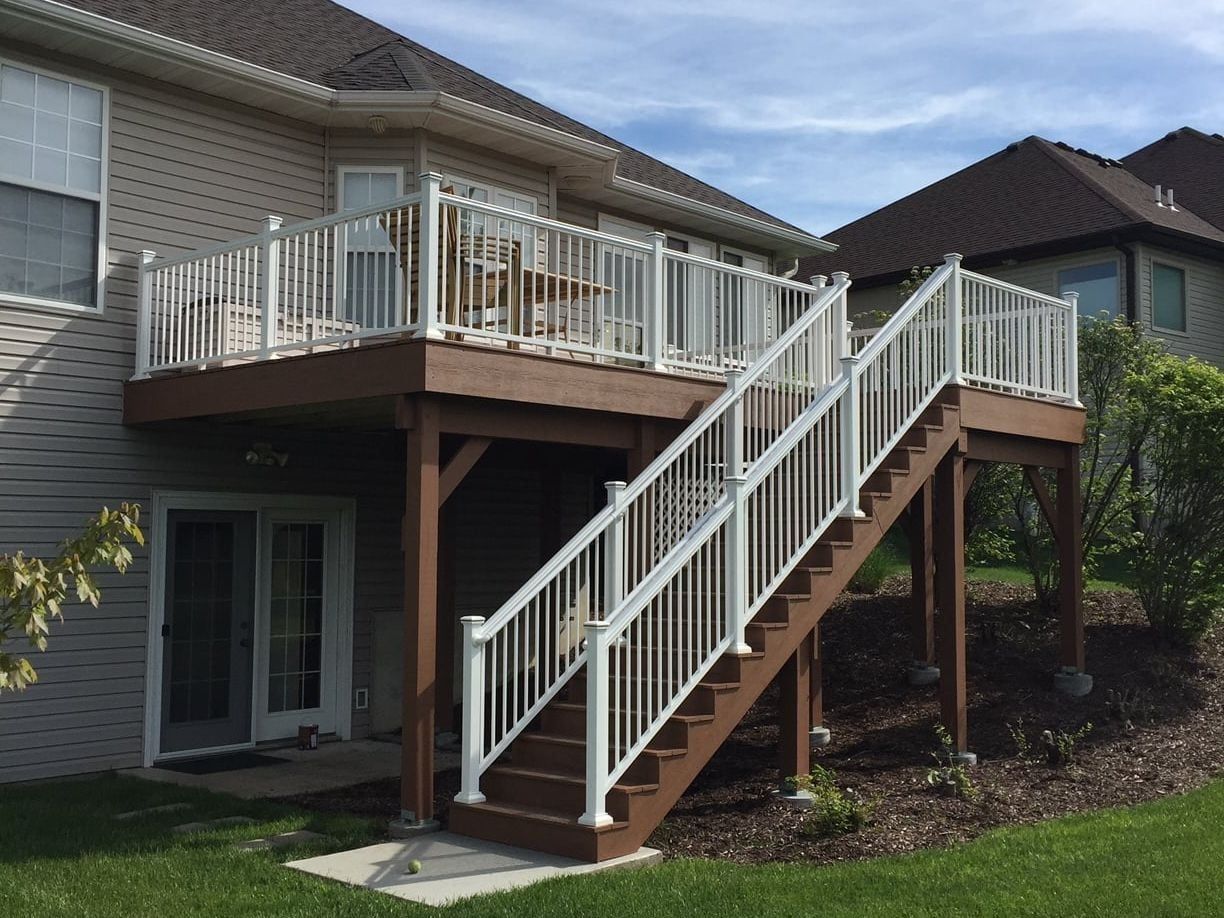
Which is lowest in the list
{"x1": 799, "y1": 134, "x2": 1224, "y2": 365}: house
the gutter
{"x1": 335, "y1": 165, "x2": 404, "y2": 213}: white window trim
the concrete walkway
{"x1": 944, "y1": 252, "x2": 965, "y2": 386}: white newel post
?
the concrete walkway

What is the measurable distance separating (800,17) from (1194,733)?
6961mm

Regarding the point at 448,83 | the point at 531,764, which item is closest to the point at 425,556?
the point at 531,764

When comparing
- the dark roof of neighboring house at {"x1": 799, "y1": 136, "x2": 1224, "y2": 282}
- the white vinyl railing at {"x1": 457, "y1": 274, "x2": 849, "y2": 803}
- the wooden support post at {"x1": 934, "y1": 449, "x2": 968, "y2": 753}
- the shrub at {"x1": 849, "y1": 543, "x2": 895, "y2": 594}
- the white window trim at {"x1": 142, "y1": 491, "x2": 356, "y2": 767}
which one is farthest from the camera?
the dark roof of neighboring house at {"x1": 799, "y1": 136, "x2": 1224, "y2": 282}

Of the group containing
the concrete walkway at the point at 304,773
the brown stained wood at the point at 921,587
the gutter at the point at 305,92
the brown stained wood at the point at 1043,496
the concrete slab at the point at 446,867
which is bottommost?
the concrete walkway at the point at 304,773

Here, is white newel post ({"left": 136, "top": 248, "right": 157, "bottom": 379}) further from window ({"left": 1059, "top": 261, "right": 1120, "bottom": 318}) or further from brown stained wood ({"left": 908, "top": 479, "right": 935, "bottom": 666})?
window ({"left": 1059, "top": 261, "right": 1120, "bottom": 318})

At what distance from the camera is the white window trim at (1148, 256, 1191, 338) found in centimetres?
2002

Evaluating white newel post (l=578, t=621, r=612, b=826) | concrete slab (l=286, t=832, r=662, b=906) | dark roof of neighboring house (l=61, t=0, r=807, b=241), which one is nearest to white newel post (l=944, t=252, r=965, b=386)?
white newel post (l=578, t=621, r=612, b=826)

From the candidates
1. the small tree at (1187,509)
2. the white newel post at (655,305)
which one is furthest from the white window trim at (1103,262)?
the white newel post at (655,305)

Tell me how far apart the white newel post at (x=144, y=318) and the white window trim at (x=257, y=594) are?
1047 mm

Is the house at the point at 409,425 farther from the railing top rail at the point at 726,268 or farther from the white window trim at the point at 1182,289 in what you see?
the white window trim at the point at 1182,289

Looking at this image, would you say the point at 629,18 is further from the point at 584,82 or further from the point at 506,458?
the point at 506,458

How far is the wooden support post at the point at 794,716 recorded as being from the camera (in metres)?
8.12

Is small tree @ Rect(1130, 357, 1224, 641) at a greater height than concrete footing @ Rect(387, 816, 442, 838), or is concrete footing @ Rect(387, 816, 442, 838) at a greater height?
small tree @ Rect(1130, 357, 1224, 641)

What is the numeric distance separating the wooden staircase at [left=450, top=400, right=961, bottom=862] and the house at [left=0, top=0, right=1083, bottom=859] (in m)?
0.02
